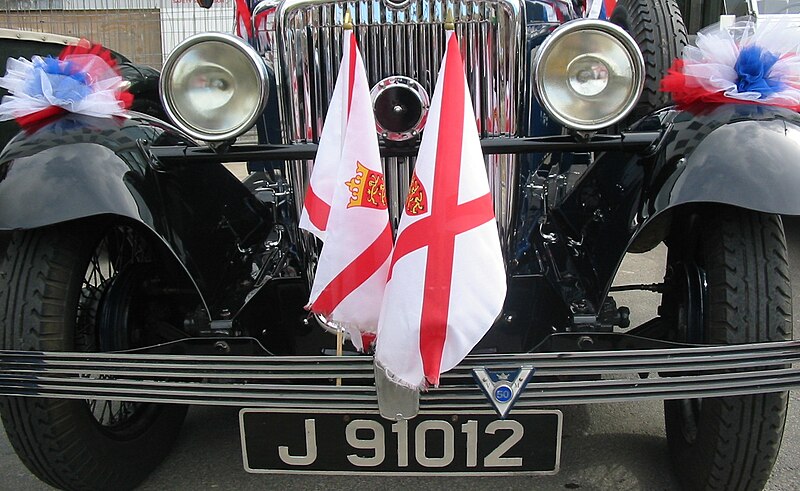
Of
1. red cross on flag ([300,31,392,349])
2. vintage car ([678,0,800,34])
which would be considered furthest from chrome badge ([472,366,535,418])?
vintage car ([678,0,800,34])

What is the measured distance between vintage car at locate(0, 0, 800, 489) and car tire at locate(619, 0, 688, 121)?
935mm

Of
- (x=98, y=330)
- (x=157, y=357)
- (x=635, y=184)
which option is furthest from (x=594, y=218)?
(x=98, y=330)

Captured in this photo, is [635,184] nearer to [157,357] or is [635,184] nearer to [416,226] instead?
[416,226]

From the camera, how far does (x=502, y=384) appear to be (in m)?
1.61

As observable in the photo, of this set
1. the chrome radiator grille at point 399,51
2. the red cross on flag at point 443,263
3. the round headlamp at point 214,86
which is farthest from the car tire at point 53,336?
the red cross on flag at point 443,263

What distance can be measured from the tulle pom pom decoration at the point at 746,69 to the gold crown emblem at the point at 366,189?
0.96 metres

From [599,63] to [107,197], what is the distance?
53.6 inches

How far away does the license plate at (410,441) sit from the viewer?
1.76 metres

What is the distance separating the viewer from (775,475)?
2293mm

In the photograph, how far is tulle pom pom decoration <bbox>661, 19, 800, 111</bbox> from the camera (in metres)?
1.89

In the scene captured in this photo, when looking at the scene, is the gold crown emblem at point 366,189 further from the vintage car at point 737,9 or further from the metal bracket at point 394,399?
the vintage car at point 737,9

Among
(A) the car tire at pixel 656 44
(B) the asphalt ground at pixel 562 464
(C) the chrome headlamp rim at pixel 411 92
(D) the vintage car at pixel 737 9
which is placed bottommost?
(B) the asphalt ground at pixel 562 464

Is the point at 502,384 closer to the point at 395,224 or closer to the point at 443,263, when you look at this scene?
the point at 443,263

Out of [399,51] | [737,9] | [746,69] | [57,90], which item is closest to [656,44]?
[746,69]
